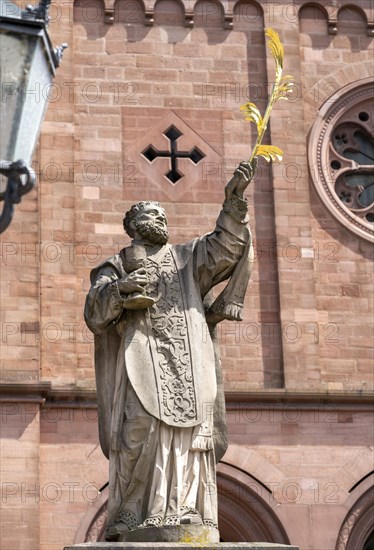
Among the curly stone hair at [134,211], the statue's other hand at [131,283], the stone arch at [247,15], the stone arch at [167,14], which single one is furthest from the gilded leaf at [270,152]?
the stone arch at [247,15]

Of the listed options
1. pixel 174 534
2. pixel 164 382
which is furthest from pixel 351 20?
→ pixel 174 534

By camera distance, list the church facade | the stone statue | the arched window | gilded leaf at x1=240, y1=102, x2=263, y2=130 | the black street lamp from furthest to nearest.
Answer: the arched window, the church facade, gilded leaf at x1=240, y1=102, x2=263, y2=130, the stone statue, the black street lamp

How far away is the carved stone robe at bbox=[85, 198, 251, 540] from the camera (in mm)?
8609

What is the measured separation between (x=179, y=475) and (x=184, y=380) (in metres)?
0.54

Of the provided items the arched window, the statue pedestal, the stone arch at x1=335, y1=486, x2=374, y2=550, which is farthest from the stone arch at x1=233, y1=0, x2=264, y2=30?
the statue pedestal

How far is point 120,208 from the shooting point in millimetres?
19906

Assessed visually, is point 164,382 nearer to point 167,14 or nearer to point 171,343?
point 171,343

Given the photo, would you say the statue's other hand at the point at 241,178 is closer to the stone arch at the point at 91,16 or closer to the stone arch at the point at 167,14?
the stone arch at the point at 91,16

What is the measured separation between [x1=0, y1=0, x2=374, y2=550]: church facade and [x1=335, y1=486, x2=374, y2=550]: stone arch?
1.0 inches

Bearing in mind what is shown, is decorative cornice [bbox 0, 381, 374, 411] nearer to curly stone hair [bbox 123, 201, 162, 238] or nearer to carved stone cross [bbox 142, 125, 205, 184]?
carved stone cross [bbox 142, 125, 205, 184]

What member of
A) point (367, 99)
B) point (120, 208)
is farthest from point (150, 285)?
point (367, 99)

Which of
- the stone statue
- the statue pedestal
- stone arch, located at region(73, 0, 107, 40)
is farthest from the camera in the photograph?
stone arch, located at region(73, 0, 107, 40)

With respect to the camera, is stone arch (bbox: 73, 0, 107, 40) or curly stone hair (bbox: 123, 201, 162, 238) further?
stone arch (bbox: 73, 0, 107, 40)

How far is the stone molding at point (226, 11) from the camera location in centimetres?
2081
